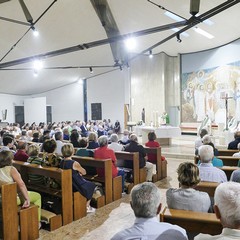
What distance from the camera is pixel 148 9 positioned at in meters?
8.99

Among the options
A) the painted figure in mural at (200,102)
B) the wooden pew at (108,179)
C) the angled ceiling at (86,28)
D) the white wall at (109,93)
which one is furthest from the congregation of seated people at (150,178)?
the white wall at (109,93)

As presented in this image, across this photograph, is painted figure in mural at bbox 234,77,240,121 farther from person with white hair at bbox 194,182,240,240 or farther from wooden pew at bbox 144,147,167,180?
person with white hair at bbox 194,182,240,240

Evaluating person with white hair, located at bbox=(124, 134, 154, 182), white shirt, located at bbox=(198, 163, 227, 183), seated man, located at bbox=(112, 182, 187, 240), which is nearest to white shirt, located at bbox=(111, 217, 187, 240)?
seated man, located at bbox=(112, 182, 187, 240)

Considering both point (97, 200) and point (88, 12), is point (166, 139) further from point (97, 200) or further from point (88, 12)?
point (97, 200)

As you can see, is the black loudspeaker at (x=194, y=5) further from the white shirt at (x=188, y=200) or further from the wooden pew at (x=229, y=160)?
the white shirt at (x=188, y=200)

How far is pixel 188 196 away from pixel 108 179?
Answer: 206 cm

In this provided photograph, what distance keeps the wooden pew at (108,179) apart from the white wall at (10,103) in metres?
12.5

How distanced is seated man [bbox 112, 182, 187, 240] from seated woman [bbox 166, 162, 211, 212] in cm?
60

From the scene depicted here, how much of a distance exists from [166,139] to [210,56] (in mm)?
4128

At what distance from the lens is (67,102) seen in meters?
Result: 17.1

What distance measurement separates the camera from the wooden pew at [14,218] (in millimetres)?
2725

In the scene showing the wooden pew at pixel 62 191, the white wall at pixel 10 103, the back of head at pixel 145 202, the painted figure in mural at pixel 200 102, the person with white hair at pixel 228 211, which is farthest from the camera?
the white wall at pixel 10 103

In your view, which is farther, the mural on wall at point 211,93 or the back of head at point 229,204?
the mural on wall at point 211,93

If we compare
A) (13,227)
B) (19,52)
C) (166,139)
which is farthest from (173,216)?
(19,52)
